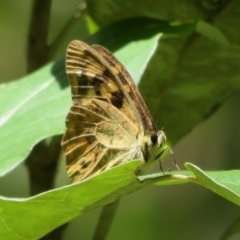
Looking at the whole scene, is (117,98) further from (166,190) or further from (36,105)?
(166,190)

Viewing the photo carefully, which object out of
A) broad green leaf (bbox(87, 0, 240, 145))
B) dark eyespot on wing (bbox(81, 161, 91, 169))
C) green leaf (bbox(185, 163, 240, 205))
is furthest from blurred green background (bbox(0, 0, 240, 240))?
green leaf (bbox(185, 163, 240, 205))

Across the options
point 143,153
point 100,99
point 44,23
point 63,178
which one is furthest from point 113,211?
point 63,178

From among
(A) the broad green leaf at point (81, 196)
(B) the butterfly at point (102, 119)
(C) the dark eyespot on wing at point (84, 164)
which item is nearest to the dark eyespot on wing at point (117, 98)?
(B) the butterfly at point (102, 119)

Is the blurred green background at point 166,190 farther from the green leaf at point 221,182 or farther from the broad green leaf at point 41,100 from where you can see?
the green leaf at point 221,182

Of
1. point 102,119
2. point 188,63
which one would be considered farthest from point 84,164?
point 188,63

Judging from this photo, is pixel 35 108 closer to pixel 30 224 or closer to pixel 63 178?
pixel 30 224

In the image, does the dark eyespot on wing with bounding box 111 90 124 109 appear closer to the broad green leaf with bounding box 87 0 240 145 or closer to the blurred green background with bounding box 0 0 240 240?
the broad green leaf with bounding box 87 0 240 145
